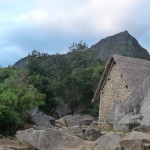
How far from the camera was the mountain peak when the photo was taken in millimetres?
58606

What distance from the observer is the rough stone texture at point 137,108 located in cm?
941

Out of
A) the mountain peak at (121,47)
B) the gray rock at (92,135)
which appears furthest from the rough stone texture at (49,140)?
the mountain peak at (121,47)

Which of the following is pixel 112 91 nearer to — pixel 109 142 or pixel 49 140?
pixel 109 142

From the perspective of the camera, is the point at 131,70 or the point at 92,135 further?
the point at 131,70

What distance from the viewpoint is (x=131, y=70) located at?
21.4 meters

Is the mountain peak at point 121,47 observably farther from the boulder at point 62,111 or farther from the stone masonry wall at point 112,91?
the stone masonry wall at point 112,91

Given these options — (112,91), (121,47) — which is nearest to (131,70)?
(112,91)

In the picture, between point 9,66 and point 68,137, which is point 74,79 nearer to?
point 9,66

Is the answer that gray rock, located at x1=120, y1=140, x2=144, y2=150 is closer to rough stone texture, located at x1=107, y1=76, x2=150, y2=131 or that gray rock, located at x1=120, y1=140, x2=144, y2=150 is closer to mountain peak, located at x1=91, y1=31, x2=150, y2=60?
rough stone texture, located at x1=107, y1=76, x2=150, y2=131

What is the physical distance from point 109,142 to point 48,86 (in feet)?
67.7

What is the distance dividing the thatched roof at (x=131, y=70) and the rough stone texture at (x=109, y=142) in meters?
10.9

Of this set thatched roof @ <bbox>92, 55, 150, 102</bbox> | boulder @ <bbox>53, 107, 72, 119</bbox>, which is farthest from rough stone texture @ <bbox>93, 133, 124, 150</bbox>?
boulder @ <bbox>53, 107, 72, 119</bbox>

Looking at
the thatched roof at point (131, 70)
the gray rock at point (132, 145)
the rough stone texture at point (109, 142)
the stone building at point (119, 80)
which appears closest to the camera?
the gray rock at point (132, 145)

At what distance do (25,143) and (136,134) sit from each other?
3036 millimetres
